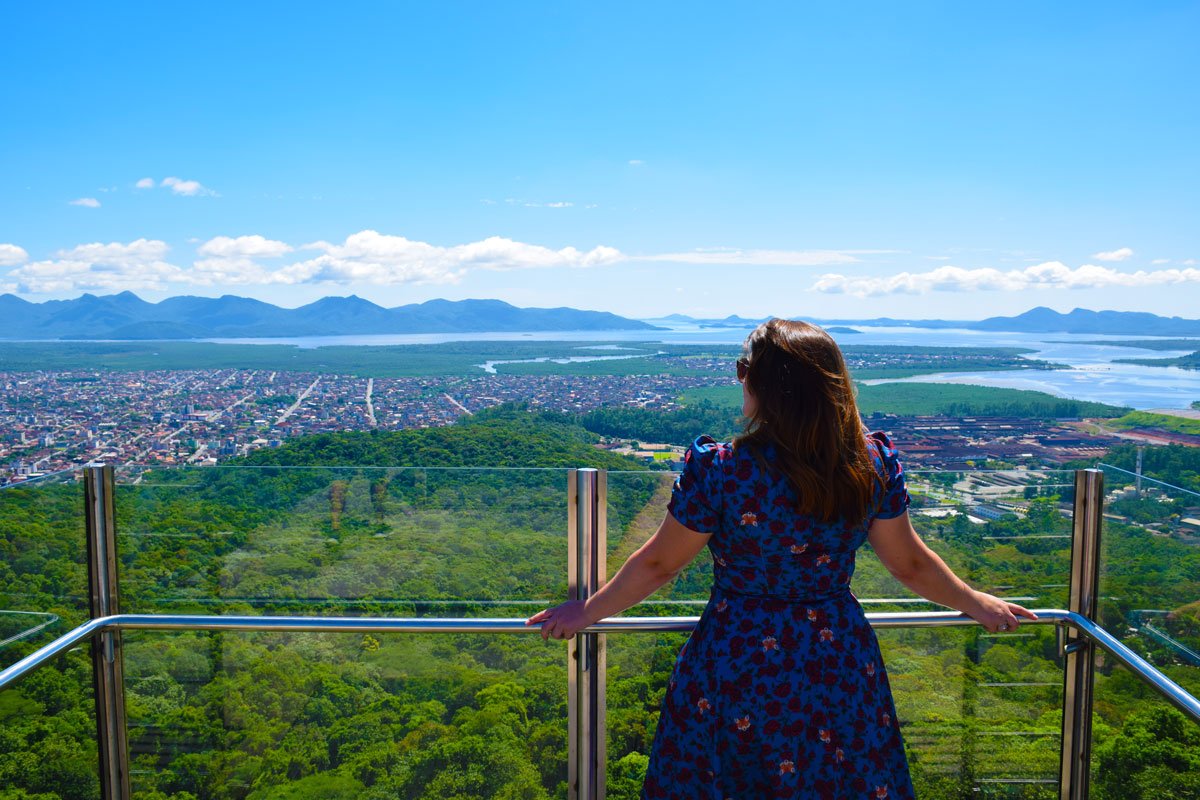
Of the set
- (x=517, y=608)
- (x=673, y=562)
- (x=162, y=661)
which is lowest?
(x=162, y=661)

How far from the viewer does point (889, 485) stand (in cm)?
146

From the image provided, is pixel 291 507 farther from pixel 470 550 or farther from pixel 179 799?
pixel 179 799

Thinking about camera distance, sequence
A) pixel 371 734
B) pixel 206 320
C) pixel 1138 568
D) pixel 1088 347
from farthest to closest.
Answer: pixel 206 320 → pixel 1088 347 → pixel 371 734 → pixel 1138 568

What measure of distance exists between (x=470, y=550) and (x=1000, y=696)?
160 centimetres

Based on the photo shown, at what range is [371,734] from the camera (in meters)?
2.08

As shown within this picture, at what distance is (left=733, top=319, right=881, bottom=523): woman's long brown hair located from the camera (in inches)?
53.2

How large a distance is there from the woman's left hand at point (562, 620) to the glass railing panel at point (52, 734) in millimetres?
1312

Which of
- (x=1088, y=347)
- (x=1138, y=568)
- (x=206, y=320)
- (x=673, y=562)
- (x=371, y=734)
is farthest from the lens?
(x=206, y=320)

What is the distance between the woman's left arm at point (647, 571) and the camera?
149 cm

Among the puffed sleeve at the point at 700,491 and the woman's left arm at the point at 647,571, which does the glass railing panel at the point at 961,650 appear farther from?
the puffed sleeve at the point at 700,491

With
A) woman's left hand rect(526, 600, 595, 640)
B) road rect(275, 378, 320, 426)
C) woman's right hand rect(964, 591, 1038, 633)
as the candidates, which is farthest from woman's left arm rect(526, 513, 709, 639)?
road rect(275, 378, 320, 426)

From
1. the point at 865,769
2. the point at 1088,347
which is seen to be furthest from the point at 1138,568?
the point at 1088,347

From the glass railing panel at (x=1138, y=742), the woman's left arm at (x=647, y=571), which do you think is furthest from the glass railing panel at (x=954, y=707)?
the woman's left arm at (x=647, y=571)

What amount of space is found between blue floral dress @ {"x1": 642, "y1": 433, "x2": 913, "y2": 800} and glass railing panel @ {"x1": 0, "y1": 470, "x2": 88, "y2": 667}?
5.62 ft
